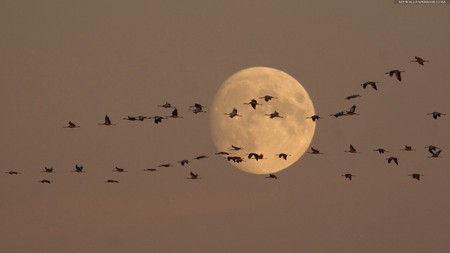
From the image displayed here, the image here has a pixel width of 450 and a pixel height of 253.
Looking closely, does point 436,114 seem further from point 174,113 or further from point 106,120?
point 106,120

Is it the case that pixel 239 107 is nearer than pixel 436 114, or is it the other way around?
pixel 436 114

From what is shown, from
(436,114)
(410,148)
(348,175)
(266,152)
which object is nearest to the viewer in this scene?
(436,114)

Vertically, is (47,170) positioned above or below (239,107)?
below

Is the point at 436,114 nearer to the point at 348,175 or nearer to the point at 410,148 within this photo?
the point at 410,148

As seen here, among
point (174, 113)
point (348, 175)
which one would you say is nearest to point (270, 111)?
point (348, 175)

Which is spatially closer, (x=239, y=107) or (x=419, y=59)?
(x=419, y=59)

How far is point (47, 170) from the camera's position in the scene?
173500 millimetres

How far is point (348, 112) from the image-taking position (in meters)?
153

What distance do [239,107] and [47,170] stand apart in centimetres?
4003

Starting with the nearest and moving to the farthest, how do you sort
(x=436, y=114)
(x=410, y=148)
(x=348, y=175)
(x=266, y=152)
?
(x=436, y=114) → (x=410, y=148) → (x=348, y=175) → (x=266, y=152)

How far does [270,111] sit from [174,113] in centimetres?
4831

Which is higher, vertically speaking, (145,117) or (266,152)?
(266,152)

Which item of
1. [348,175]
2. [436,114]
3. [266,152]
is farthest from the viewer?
[266,152]

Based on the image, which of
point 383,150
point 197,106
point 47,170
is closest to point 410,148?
point 383,150
